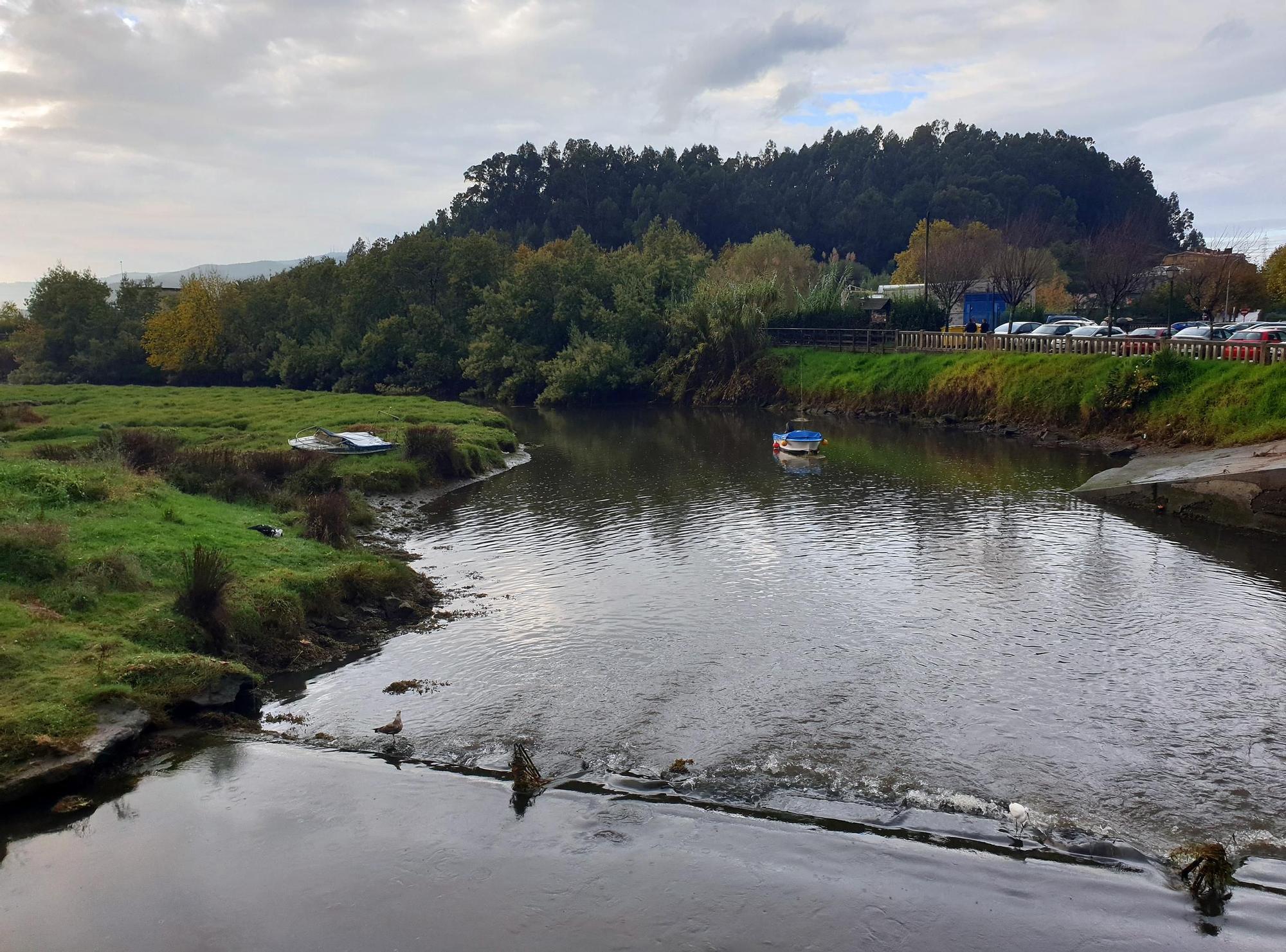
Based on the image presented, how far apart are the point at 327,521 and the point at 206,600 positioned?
9236mm

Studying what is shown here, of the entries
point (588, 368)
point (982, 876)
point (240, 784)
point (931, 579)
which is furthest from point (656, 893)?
point (588, 368)

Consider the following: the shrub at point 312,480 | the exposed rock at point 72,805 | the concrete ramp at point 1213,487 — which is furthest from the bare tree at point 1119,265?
the exposed rock at point 72,805

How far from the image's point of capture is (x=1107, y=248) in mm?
81438

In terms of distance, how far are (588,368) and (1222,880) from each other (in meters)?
71.1

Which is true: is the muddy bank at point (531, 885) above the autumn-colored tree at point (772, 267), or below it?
below

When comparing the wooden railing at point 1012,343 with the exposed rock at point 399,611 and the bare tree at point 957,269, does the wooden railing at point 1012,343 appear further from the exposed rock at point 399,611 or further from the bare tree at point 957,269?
the exposed rock at point 399,611

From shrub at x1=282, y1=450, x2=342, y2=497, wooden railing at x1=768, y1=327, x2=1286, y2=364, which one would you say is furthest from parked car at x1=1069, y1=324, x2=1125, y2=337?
shrub at x1=282, y1=450, x2=342, y2=497

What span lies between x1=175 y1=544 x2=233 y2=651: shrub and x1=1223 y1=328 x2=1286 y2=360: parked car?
46.5 metres

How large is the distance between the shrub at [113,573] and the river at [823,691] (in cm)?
442

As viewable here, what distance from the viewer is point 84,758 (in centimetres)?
1517

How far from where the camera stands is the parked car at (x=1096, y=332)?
195ft

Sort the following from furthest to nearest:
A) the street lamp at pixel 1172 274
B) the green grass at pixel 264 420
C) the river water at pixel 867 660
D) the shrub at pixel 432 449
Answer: the street lamp at pixel 1172 274, the shrub at pixel 432 449, the green grass at pixel 264 420, the river water at pixel 867 660

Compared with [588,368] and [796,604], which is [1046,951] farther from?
[588,368]

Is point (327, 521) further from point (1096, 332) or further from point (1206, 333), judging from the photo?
point (1206, 333)
